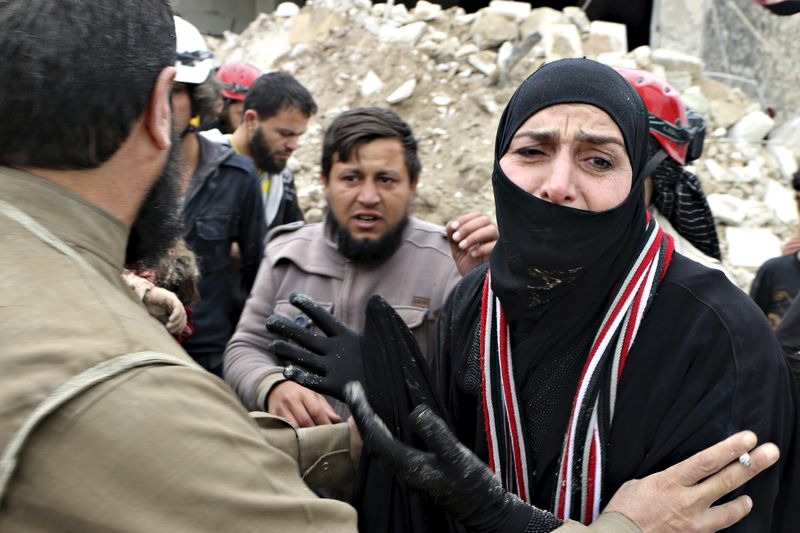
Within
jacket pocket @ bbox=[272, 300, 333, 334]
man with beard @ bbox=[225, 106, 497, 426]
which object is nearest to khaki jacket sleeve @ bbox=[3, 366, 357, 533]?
man with beard @ bbox=[225, 106, 497, 426]

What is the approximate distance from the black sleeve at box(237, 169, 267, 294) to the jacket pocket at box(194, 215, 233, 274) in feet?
0.33

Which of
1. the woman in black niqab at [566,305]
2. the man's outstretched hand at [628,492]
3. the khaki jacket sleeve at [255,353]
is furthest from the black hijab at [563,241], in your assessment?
the khaki jacket sleeve at [255,353]

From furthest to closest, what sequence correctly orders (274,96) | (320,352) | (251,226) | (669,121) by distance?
(274,96)
(251,226)
(669,121)
(320,352)

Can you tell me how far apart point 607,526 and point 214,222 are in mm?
2513

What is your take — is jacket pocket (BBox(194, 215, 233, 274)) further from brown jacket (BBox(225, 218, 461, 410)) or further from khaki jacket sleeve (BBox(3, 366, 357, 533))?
khaki jacket sleeve (BBox(3, 366, 357, 533))

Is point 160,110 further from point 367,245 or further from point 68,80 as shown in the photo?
point 367,245

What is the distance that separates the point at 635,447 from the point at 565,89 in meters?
0.78

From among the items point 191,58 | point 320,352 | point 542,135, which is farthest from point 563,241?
point 191,58

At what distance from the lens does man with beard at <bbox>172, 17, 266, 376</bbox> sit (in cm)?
351

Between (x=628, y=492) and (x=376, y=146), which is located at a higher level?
(x=376, y=146)

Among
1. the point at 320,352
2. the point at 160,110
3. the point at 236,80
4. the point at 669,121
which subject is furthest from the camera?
the point at 236,80

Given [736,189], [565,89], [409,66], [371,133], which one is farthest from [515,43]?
[565,89]

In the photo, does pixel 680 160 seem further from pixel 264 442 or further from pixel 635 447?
pixel 264 442

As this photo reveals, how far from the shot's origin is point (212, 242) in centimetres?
355
